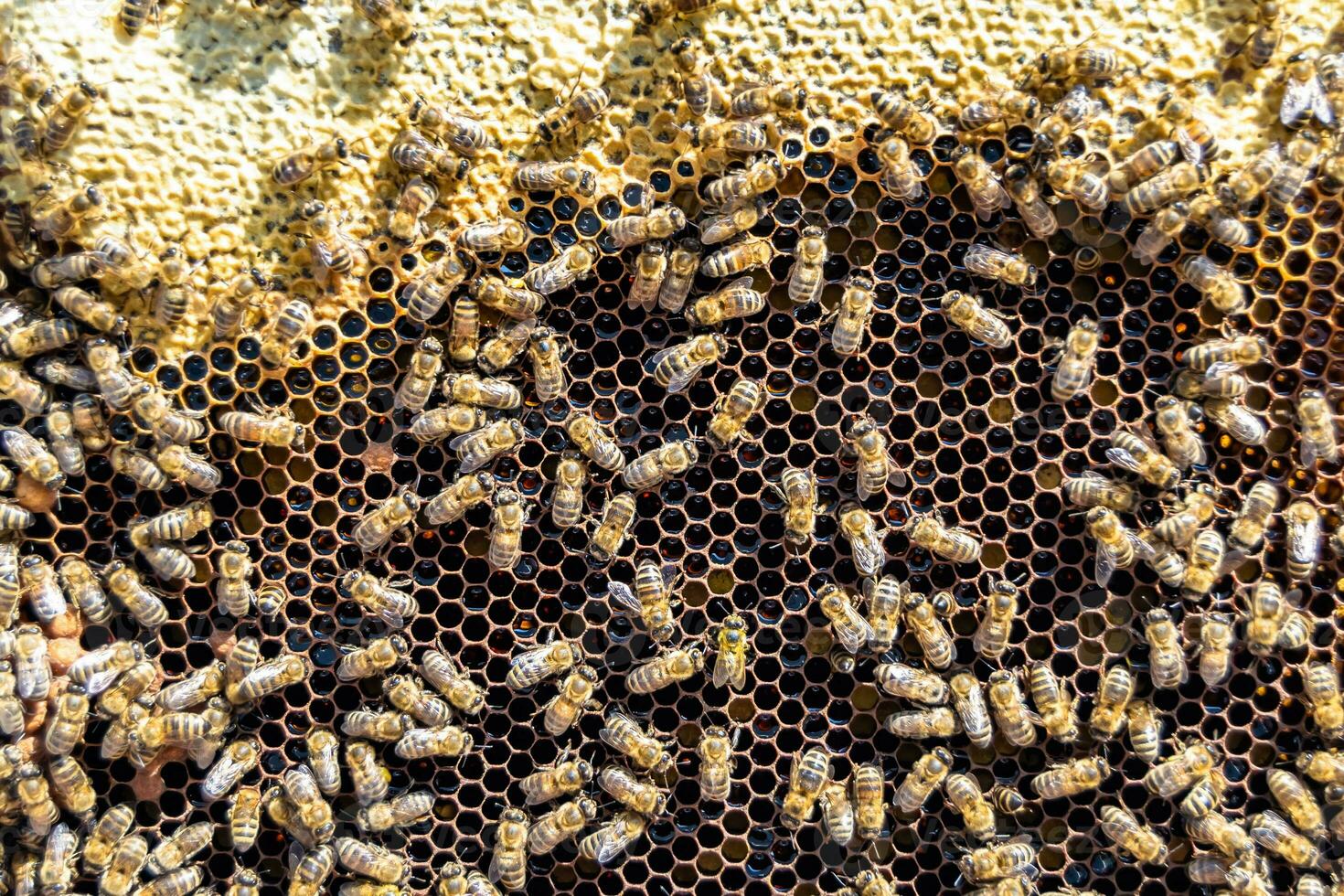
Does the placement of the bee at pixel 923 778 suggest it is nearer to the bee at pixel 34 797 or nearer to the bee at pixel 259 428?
the bee at pixel 259 428

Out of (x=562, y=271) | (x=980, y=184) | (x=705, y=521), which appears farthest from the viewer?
(x=705, y=521)

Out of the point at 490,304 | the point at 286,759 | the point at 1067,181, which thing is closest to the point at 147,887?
the point at 286,759

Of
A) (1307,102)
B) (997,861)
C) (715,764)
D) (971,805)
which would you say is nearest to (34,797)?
(715,764)

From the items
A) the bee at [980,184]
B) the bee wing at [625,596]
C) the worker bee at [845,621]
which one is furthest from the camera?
the bee wing at [625,596]

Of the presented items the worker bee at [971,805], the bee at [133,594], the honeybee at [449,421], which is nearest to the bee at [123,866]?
the bee at [133,594]

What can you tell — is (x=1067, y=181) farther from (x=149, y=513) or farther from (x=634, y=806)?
(x=149, y=513)

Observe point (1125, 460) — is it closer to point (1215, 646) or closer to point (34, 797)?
point (1215, 646)

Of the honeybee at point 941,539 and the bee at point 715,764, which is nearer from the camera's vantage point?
the honeybee at point 941,539
